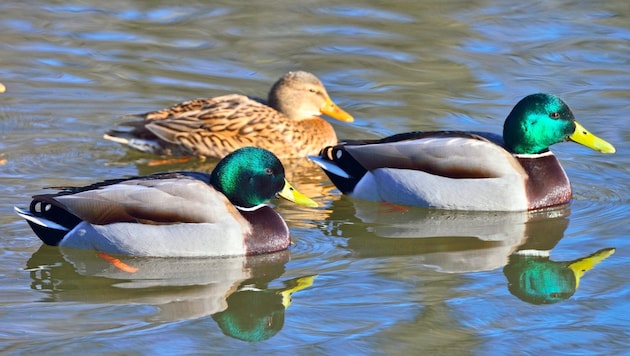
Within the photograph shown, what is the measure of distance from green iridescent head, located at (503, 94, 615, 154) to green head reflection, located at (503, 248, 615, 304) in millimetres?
1274

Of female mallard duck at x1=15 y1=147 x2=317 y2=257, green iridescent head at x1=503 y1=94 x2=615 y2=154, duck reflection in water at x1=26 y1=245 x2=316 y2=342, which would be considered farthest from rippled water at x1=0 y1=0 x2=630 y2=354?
green iridescent head at x1=503 y1=94 x2=615 y2=154

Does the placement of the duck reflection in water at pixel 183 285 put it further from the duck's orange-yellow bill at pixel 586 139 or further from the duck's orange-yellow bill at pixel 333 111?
the duck's orange-yellow bill at pixel 333 111

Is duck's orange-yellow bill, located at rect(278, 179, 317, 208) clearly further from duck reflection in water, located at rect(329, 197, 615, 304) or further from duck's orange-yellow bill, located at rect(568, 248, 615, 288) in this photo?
duck's orange-yellow bill, located at rect(568, 248, 615, 288)

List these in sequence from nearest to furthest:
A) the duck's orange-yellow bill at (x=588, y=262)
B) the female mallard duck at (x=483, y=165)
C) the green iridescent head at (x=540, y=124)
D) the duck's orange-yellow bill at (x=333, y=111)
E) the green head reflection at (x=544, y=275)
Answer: the green head reflection at (x=544, y=275)
the duck's orange-yellow bill at (x=588, y=262)
the female mallard duck at (x=483, y=165)
the green iridescent head at (x=540, y=124)
the duck's orange-yellow bill at (x=333, y=111)

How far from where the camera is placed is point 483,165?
9594mm

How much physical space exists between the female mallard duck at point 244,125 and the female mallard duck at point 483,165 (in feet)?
4.31

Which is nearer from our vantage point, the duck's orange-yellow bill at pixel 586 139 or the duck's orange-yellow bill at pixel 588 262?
the duck's orange-yellow bill at pixel 588 262

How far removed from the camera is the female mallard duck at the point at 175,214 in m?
8.23

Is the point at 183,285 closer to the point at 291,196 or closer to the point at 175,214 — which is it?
the point at 175,214

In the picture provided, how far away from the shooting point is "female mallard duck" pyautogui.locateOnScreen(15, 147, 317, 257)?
8.23m

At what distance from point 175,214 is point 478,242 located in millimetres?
2056

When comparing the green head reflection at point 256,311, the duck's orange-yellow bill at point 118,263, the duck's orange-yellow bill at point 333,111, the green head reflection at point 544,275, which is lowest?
the duck's orange-yellow bill at point 118,263

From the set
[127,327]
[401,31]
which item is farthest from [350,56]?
[127,327]

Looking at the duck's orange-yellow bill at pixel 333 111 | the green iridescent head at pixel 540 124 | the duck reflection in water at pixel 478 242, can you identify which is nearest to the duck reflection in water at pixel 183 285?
the duck reflection in water at pixel 478 242
